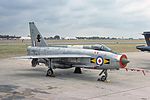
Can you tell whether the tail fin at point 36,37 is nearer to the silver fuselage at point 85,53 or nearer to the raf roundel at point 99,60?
Answer: the silver fuselage at point 85,53

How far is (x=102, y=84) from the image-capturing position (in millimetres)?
13203

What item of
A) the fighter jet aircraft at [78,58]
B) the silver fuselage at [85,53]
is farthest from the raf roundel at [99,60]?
the silver fuselage at [85,53]

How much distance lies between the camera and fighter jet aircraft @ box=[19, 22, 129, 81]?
13930 mm

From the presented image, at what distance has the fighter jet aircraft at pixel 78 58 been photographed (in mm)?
13930

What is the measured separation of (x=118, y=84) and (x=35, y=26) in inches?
349

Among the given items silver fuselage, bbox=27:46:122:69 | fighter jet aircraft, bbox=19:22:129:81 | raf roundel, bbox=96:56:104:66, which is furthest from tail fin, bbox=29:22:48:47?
raf roundel, bbox=96:56:104:66

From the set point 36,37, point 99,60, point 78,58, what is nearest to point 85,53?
point 78,58

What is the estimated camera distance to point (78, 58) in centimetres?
1539

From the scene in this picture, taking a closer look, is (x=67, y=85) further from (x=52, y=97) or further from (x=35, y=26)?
(x=35, y=26)

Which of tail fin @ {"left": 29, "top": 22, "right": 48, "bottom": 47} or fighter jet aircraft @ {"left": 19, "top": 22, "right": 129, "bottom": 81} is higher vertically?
tail fin @ {"left": 29, "top": 22, "right": 48, "bottom": 47}

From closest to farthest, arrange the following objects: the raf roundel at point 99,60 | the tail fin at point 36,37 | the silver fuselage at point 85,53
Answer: the silver fuselage at point 85,53 < the raf roundel at point 99,60 < the tail fin at point 36,37

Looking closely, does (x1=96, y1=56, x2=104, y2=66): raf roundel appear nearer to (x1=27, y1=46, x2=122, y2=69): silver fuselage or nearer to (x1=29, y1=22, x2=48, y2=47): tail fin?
(x1=27, y1=46, x2=122, y2=69): silver fuselage

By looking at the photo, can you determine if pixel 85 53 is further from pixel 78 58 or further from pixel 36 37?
pixel 36 37

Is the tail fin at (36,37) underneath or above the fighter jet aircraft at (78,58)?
above
